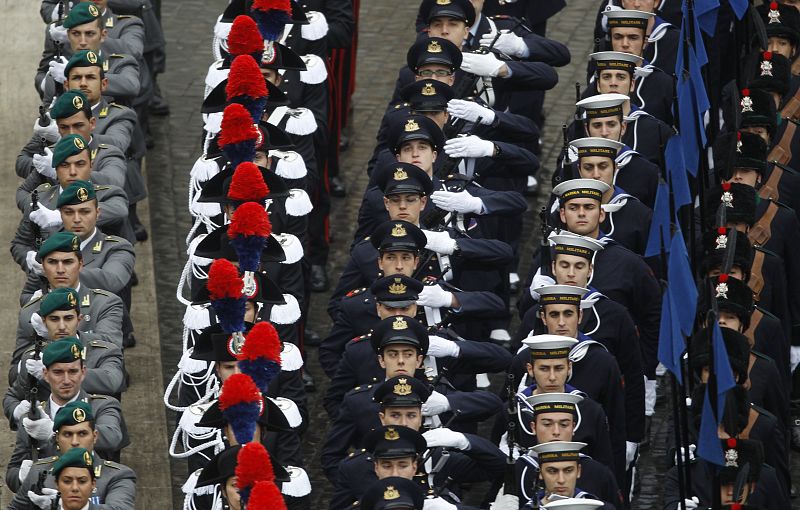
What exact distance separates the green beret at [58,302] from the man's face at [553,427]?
2.93 meters

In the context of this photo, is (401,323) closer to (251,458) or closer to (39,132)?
(251,458)

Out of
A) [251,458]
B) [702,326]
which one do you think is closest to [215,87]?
[702,326]

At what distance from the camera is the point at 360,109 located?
1911 cm

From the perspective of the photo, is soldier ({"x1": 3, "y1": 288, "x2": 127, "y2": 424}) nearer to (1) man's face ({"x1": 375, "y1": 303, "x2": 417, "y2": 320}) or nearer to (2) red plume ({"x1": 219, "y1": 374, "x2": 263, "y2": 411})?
(1) man's face ({"x1": 375, "y1": 303, "x2": 417, "y2": 320})

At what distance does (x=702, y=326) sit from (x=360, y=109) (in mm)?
6720

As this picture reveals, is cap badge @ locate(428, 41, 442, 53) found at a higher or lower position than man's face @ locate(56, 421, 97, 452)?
higher

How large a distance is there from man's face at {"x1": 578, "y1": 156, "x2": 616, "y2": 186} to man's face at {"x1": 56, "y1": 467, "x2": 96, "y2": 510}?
13.0 ft

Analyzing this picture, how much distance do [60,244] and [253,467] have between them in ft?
12.6

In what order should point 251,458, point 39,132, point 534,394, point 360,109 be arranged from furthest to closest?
point 360,109 < point 39,132 < point 534,394 < point 251,458

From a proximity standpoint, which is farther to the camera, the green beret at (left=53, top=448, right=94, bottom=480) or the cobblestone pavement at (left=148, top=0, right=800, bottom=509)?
the cobblestone pavement at (left=148, top=0, right=800, bottom=509)

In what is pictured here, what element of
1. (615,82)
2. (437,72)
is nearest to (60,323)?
(437,72)

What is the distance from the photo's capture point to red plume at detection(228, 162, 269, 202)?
1227 centimetres

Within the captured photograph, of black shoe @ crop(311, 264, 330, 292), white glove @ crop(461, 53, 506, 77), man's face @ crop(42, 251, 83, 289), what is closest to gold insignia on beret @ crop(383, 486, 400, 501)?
man's face @ crop(42, 251, 83, 289)

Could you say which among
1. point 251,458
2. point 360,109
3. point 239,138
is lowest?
point 251,458
